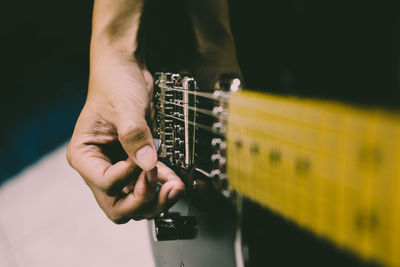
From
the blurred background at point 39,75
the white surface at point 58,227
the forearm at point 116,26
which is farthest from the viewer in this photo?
the blurred background at point 39,75

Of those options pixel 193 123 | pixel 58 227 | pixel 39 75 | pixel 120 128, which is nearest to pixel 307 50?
pixel 193 123

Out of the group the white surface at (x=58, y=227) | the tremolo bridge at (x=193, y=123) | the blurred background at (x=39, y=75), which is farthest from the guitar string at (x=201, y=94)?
the blurred background at (x=39, y=75)

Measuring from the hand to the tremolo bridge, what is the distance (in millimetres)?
47

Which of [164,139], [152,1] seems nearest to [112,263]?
[164,139]

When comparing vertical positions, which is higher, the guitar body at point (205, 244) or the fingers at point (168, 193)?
the fingers at point (168, 193)

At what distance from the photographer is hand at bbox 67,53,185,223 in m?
0.64

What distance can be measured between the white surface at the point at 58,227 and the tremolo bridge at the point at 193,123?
26.4 inches

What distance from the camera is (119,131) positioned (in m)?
0.65

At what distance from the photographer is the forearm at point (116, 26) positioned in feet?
2.71

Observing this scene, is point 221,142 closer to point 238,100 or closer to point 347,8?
point 238,100

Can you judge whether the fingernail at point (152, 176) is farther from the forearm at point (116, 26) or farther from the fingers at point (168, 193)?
the forearm at point (116, 26)

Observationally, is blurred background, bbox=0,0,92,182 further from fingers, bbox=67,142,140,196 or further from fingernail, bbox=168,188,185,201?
fingernail, bbox=168,188,185,201

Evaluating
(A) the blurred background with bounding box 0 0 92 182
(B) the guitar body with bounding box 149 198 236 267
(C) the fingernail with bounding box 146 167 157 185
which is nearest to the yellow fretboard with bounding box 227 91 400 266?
(B) the guitar body with bounding box 149 198 236 267

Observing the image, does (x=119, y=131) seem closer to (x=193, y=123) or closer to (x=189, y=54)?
(x=193, y=123)
